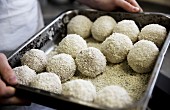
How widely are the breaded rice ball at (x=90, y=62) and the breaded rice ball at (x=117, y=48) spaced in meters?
0.06

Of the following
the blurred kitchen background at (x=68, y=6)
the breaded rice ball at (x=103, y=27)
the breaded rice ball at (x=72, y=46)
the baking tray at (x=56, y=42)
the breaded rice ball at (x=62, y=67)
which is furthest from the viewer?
the blurred kitchen background at (x=68, y=6)

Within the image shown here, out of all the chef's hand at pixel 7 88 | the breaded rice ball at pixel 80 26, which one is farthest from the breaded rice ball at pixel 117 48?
the chef's hand at pixel 7 88

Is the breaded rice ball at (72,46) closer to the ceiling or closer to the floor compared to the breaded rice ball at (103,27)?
closer to the floor

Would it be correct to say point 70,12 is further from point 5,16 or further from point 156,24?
point 156,24

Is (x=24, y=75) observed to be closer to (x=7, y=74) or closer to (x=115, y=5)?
(x=7, y=74)

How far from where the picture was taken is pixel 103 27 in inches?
42.9

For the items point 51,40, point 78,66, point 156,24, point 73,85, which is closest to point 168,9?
point 156,24

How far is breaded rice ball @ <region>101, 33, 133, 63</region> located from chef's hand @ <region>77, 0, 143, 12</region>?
0.69ft

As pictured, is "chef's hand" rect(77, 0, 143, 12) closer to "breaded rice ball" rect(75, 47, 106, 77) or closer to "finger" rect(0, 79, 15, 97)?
"breaded rice ball" rect(75, 47, 106, 77)

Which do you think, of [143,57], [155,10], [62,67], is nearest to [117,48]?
[143,57]

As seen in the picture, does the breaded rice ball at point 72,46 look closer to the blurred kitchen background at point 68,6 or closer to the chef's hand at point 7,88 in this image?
the chef's hand at point 7,88

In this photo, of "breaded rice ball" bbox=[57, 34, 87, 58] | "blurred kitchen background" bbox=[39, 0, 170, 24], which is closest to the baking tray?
"breaded rice ball" bbox=[57, 34, 87, 58]

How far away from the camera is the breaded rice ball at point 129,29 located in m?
1.03

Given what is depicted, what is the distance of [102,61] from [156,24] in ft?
0.97
